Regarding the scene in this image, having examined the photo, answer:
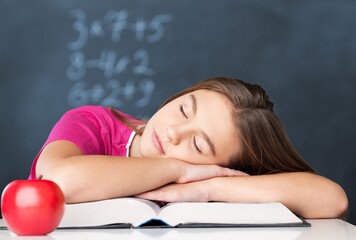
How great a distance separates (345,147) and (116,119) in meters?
1.63

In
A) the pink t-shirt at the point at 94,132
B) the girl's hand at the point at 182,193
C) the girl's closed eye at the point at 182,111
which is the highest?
the girl's closed eye at the point at 182,111

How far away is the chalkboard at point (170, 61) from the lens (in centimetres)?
322

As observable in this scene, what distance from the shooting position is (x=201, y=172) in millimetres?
1572

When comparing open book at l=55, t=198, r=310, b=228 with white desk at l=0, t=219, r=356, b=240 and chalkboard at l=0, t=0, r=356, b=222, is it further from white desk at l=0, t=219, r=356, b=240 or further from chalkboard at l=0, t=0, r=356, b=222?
chalkboard at l=0, t=0, r=356, b=222

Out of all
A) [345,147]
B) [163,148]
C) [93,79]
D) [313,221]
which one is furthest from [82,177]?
[345,147]

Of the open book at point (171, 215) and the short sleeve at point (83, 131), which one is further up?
the short sleeve at point (83, 131)

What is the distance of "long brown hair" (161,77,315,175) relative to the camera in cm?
168

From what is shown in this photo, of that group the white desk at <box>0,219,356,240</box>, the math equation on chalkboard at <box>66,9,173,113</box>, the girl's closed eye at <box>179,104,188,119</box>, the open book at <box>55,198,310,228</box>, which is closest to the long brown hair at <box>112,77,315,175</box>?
the girl's closed eye at <box>179,104,188,119</box>

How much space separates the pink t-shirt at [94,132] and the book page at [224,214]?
1.43 ft

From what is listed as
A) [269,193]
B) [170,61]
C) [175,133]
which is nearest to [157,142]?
[175,133]

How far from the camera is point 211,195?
1.51 metres

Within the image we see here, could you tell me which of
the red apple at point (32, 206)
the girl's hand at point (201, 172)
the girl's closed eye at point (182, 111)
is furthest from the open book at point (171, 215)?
the girl's closed eye at point (182, 111)

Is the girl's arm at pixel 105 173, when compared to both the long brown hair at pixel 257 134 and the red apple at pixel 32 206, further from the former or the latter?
the red apple at pixel 32 206

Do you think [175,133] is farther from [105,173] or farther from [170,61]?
[170,61]
